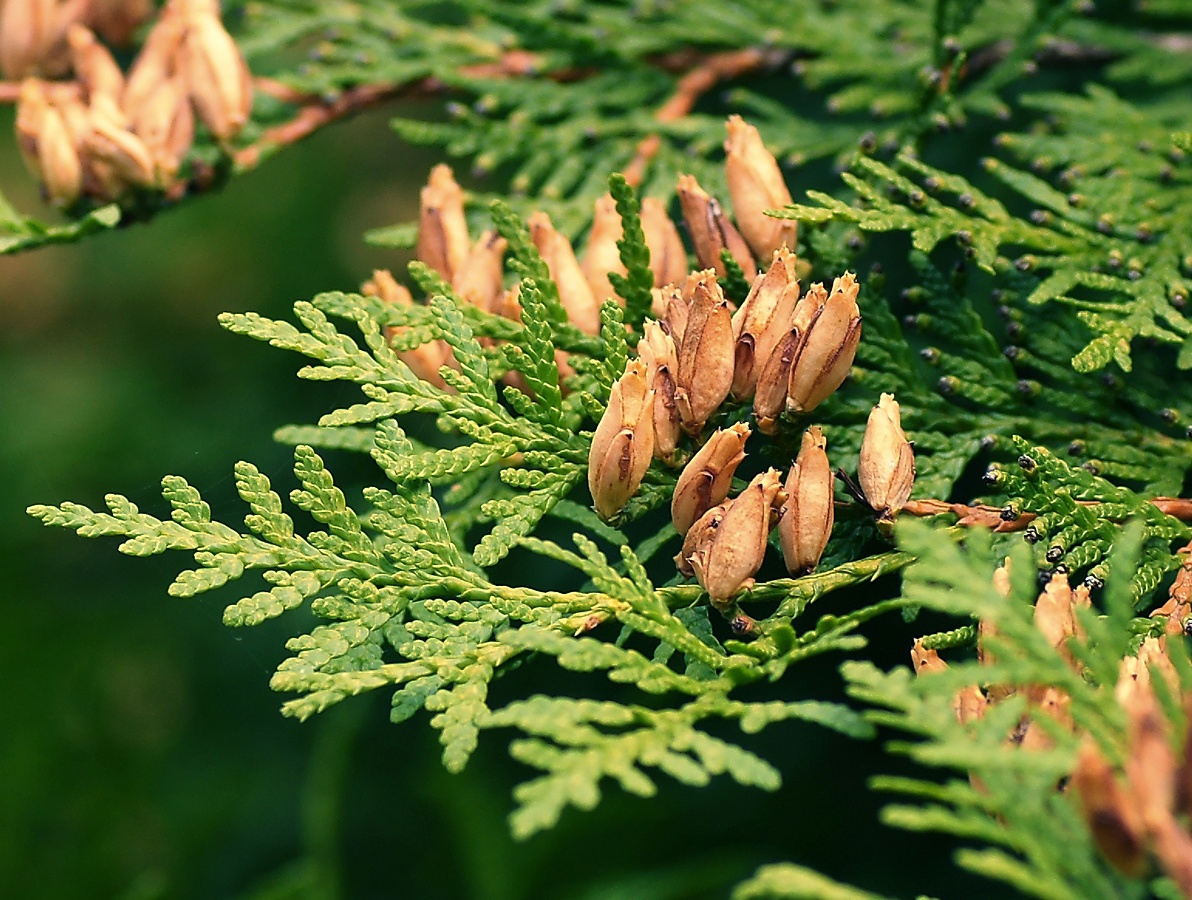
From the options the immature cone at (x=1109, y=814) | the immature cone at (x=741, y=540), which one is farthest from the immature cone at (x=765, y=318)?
the immature cone at (x=1109, y=814)

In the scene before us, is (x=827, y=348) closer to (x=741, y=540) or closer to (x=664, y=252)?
(x=741, y=540)

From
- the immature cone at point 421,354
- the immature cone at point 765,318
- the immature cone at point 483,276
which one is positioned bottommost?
the immature cone at point 421,354

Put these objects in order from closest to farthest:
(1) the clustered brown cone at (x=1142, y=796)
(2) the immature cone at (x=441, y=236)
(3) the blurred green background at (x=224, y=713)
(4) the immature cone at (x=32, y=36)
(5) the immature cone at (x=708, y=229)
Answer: (1) the clustered brown cone at (x=1142, y=796) < (5) the immature cone at (x=708, y=229) < (2) the immature cone at (x=441, y=236) < (4) the immature cone at (x=32, y=36) < (3) the blurred green background at (x=224, y=713)

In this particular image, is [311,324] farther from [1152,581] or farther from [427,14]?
[427,14]

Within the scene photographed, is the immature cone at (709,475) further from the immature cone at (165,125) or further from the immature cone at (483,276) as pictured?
the immature cone at (165,125)

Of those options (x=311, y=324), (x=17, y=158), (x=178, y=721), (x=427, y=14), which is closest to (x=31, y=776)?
(x=178, y=721)
